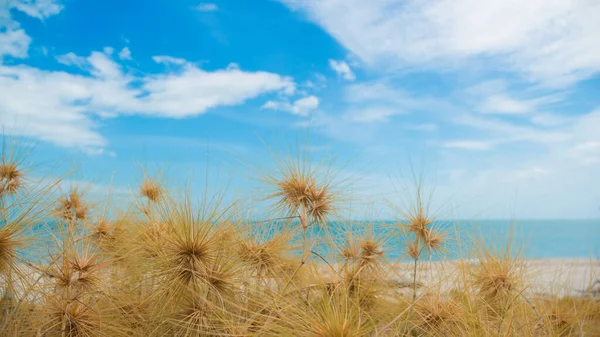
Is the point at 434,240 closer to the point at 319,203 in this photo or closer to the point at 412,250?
the point at 412,250

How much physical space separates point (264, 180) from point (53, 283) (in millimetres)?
1566

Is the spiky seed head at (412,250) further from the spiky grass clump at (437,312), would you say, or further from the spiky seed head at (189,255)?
the spiky seed head at (189,255)

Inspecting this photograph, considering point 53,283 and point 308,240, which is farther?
point 308,240

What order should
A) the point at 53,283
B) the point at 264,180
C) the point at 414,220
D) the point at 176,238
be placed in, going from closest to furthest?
the point at 176,238, the point at 53,283, the point at 264,180, the point at 414,220

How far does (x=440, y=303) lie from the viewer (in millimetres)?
3279

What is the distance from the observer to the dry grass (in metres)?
2.55

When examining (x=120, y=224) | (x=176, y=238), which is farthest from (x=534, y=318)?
(x=120, y=224)

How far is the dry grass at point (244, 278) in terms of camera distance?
2555 mm

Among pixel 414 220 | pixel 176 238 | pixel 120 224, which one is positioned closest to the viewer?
pixel 176 238

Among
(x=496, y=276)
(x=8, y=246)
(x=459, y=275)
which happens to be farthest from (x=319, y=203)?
(x=8, y=246)

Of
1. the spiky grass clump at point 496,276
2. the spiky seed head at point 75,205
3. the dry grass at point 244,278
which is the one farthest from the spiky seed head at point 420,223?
the spiky seed head at point 75,205

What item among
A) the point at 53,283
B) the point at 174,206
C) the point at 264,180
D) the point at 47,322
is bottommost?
the point at 47,322

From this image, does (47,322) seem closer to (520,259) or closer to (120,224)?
(120,224)

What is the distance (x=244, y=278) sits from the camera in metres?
2.90
